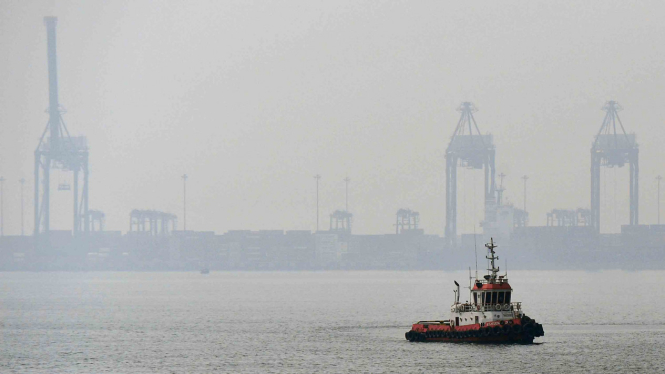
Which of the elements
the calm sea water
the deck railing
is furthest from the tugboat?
the calm sea water

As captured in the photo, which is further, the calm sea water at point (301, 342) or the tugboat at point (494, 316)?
the tugboat at point (494, 316)

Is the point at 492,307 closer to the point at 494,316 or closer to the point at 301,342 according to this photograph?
the point at 494,316

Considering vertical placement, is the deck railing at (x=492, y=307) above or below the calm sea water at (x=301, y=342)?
above

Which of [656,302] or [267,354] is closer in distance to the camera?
[267,354]

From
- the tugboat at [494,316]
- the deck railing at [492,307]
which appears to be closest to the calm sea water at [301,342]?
the tugboat at [494,316]

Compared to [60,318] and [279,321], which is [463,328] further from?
[60,318]

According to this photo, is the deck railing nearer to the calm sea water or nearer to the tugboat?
the tugboat

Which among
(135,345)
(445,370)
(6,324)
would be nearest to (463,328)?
(445,370)

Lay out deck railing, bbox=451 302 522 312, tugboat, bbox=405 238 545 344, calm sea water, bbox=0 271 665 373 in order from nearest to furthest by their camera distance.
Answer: calm sea water, bbox=0 271 665 373
tugboat, bbox=405 238 545 344
deck railing, bbox=451 302 522 312

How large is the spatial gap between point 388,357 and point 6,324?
60317 millimetres

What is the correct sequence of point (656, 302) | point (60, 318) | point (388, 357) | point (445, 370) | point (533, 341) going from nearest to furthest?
point (445, 370)
point (388, 357)
point (533, 341)
point (60, 318)
point (656, 302)

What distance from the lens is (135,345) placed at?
110938 mm

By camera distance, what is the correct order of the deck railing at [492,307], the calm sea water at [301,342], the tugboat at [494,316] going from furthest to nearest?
the deck railing at [492,307]
the tugboat at [494,316]
the calm sea water at [301,342]

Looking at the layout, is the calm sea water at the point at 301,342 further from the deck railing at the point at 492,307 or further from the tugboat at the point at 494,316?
the deck railing at the point at 492,307
